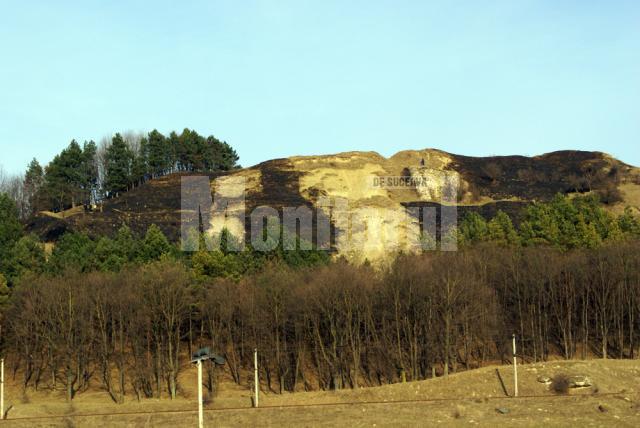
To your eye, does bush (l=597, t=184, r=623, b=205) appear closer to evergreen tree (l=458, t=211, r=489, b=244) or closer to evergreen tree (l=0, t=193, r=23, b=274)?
evergreen tree (l=458, t=211, r=489, b=244)

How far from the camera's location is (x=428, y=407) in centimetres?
3784

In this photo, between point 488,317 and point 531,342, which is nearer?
point 488,317

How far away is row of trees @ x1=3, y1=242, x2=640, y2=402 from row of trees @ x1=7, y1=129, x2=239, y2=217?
217 ft

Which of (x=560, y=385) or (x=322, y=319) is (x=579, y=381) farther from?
(x=322, y=319)

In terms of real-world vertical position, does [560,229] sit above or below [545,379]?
above

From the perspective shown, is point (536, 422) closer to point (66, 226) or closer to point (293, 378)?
point (293, 378)

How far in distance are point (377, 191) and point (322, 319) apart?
70.1m

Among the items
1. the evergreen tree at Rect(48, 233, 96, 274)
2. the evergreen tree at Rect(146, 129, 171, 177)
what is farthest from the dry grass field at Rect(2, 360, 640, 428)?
the evergreen tree at Rect(146, 129, 171, 177)

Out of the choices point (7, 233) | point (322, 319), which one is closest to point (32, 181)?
point (7, 233)

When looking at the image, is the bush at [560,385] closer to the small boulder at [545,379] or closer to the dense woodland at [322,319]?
the small boulder at [545,379]

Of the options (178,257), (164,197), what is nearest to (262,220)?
(164,197)

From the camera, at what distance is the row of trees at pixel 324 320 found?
55.0 metres

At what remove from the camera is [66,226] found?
361 ft

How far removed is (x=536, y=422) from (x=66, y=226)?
89280mm
